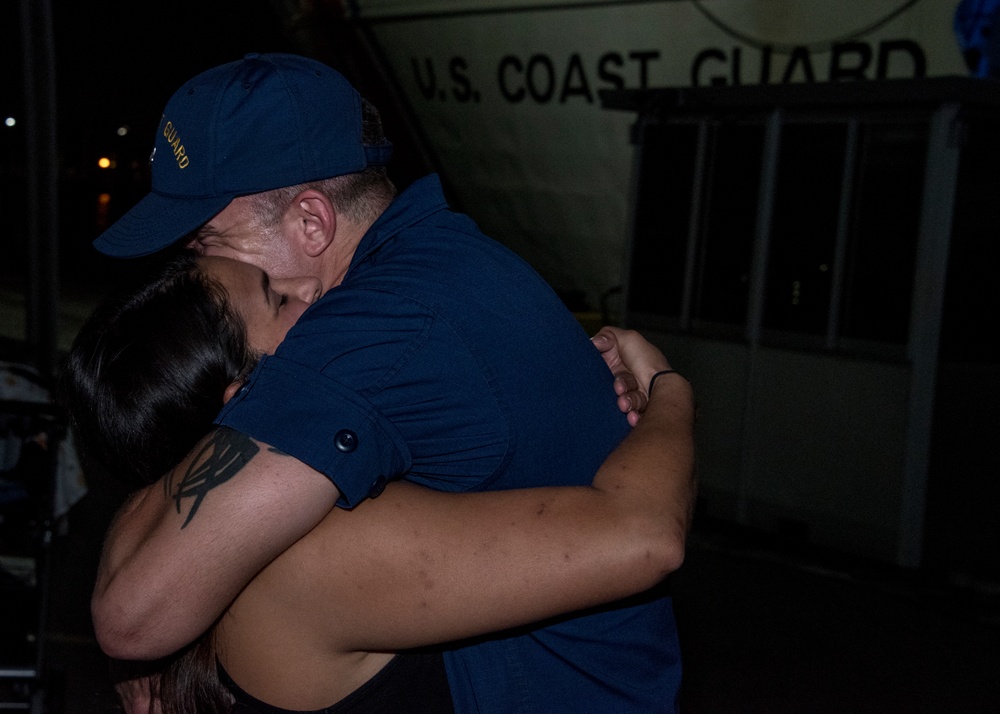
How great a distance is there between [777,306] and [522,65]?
481 centimetres

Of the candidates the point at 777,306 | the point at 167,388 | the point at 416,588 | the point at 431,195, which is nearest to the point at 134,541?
the point at 167,388

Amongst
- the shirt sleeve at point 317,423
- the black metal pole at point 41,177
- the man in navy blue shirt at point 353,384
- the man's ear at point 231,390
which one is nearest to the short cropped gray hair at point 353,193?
the man in navy blue shirt at point 353,384

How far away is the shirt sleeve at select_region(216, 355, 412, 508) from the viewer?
1.01 m

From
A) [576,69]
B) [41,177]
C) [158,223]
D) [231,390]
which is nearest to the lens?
[231,390]

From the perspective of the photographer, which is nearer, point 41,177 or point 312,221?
point 312,221

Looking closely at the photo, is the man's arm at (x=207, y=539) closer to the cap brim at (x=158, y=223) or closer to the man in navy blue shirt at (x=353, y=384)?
the man in navy blue shirt at (x=353, y=384)

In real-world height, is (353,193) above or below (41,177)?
above

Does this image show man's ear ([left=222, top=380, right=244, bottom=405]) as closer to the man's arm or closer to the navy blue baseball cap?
the man's arm

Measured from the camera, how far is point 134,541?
1110mm

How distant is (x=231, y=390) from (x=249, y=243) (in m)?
0.23

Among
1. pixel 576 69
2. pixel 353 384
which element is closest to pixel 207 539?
pixel 353 384

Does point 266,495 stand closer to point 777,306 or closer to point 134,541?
point 134,541

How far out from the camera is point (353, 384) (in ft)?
3.39

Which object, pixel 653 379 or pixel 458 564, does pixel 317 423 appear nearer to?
pixel 458 564
